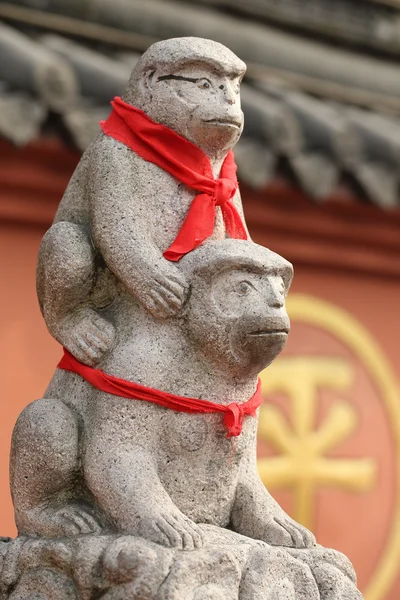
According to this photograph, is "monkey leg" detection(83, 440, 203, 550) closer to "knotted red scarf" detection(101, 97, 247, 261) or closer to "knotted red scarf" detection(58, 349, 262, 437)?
"knotted red scarf" detection(58, 349, 262, 437)

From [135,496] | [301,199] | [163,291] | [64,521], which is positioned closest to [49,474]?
[64,521]

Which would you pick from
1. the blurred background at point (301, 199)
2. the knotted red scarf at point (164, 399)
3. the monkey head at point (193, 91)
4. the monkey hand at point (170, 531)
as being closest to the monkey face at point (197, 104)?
the monkey head at point (193, 91)

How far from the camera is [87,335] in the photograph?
11.3 feet

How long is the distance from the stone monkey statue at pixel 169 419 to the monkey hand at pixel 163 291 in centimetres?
2

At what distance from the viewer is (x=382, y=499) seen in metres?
6.42

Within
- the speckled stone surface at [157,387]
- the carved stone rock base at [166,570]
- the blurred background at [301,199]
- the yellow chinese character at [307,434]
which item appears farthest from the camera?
the yellow chinese character at [307,434]

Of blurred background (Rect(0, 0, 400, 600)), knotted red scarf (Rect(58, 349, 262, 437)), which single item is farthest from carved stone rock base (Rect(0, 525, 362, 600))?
blurred background (Rect(0, 0, 400, 600))

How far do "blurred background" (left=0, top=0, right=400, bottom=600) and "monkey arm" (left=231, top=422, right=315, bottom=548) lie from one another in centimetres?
194

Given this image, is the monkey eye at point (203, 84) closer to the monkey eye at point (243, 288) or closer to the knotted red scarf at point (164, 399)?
the monkey eye at point (243, 288)

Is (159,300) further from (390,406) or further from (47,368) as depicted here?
(390,406)

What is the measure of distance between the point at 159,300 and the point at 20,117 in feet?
5.93

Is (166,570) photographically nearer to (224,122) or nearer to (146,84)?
(224,122)

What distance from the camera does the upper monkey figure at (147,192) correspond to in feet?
11.2

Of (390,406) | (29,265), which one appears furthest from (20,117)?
(390,406)
